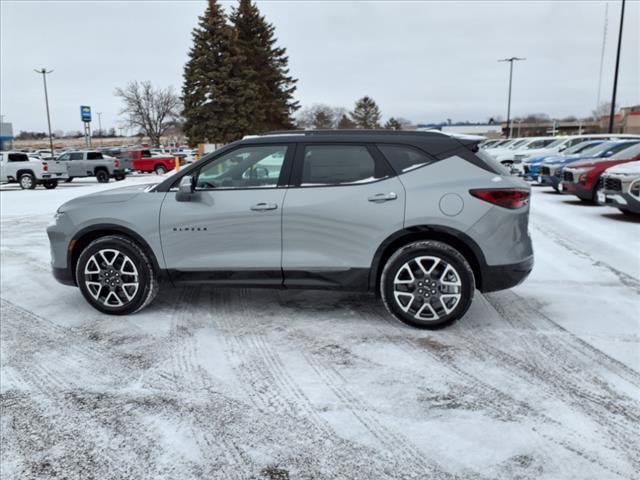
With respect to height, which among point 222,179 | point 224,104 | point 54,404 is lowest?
point 54,404

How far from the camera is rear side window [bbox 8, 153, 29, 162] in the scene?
22.9m

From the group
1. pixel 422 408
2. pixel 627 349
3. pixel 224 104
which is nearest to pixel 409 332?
pixel 422 408

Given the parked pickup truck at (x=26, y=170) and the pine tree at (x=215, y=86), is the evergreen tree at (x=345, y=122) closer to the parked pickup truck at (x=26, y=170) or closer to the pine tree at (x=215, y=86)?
the pine tree at (x=215, y=86)

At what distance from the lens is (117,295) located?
4.94 meters

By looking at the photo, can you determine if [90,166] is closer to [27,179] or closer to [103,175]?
[103,175]

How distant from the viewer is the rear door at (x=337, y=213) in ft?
14.6

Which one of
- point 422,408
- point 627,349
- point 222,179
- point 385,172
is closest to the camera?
point 422,408

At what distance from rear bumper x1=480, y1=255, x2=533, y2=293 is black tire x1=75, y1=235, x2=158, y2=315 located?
3074mm

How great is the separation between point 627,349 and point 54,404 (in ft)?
14.0

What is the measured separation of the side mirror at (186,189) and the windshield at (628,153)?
440 inches

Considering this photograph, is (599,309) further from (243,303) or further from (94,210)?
(94,210)

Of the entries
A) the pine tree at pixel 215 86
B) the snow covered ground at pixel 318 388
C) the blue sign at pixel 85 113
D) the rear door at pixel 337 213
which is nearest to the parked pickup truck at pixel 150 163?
the pine tree at pixel 215 86

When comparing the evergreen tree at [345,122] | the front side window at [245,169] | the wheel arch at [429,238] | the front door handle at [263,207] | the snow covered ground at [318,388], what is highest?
the evergreen tree at [345,122]

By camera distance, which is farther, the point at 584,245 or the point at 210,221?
the point at 584,245
